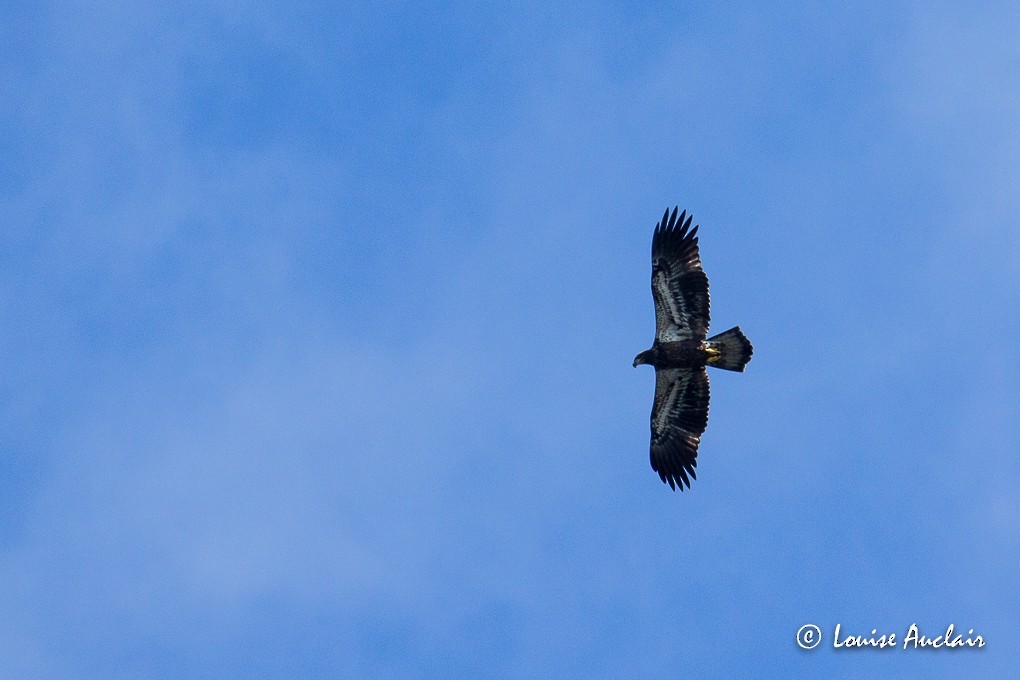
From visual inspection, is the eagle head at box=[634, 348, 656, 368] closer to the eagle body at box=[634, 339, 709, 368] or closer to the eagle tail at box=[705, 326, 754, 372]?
the eagle body at box=[634, 339, 709, 368]

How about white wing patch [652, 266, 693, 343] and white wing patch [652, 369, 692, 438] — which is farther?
Answer: white wing patch [652, 369, 692, 438]

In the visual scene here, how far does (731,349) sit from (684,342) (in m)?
1.05

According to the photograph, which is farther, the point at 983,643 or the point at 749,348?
the point at 749,348

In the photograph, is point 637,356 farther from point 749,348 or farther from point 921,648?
point 921,648

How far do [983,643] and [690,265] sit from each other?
9590mm

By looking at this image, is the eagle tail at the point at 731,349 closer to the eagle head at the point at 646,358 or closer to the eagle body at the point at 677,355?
the eagle body at the point at 677,355

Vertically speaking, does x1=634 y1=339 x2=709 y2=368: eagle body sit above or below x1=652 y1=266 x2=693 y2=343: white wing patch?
below

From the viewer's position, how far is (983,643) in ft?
79.6

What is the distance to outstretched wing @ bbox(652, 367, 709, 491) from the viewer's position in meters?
28.1

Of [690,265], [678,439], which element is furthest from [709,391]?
[690,265]

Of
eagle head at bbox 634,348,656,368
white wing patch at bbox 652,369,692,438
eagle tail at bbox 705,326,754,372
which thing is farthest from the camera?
white wing patch at bbox 652,369,692,438

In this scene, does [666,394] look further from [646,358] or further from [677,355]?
[677,355]

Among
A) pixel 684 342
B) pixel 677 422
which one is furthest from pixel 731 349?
pixel 677 422

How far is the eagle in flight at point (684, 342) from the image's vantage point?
2684 cm
